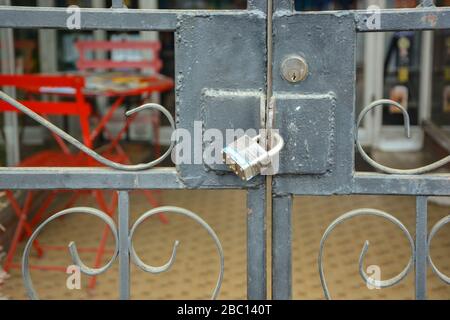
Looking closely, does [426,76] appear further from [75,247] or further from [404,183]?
[75,247]

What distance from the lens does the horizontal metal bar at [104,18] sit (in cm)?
161

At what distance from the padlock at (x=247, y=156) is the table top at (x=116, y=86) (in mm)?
2567

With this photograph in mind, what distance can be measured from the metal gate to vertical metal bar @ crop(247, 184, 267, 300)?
0.11ft

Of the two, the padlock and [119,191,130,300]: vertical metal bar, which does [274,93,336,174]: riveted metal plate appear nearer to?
the padlock

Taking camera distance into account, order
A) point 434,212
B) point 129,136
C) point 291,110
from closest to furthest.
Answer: point 291,110 → point 434,212 → point 129,136

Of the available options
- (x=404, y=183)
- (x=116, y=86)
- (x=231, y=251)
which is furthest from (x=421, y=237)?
(x=116, y=86)

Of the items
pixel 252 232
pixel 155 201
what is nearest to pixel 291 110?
pixel 252 232

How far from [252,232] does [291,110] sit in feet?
1.00

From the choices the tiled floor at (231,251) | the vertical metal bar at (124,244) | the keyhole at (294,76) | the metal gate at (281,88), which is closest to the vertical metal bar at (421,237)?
the metal gate at (281,88)

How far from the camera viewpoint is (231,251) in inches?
165

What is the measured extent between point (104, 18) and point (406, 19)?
26.6 inches

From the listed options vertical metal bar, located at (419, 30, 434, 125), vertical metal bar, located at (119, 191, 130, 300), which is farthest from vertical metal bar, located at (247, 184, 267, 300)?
vertical metal bar, located at (419, 30, 434, 125)

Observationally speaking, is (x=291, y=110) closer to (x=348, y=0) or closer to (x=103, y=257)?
(x=103, y=257)

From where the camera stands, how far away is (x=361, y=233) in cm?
448
